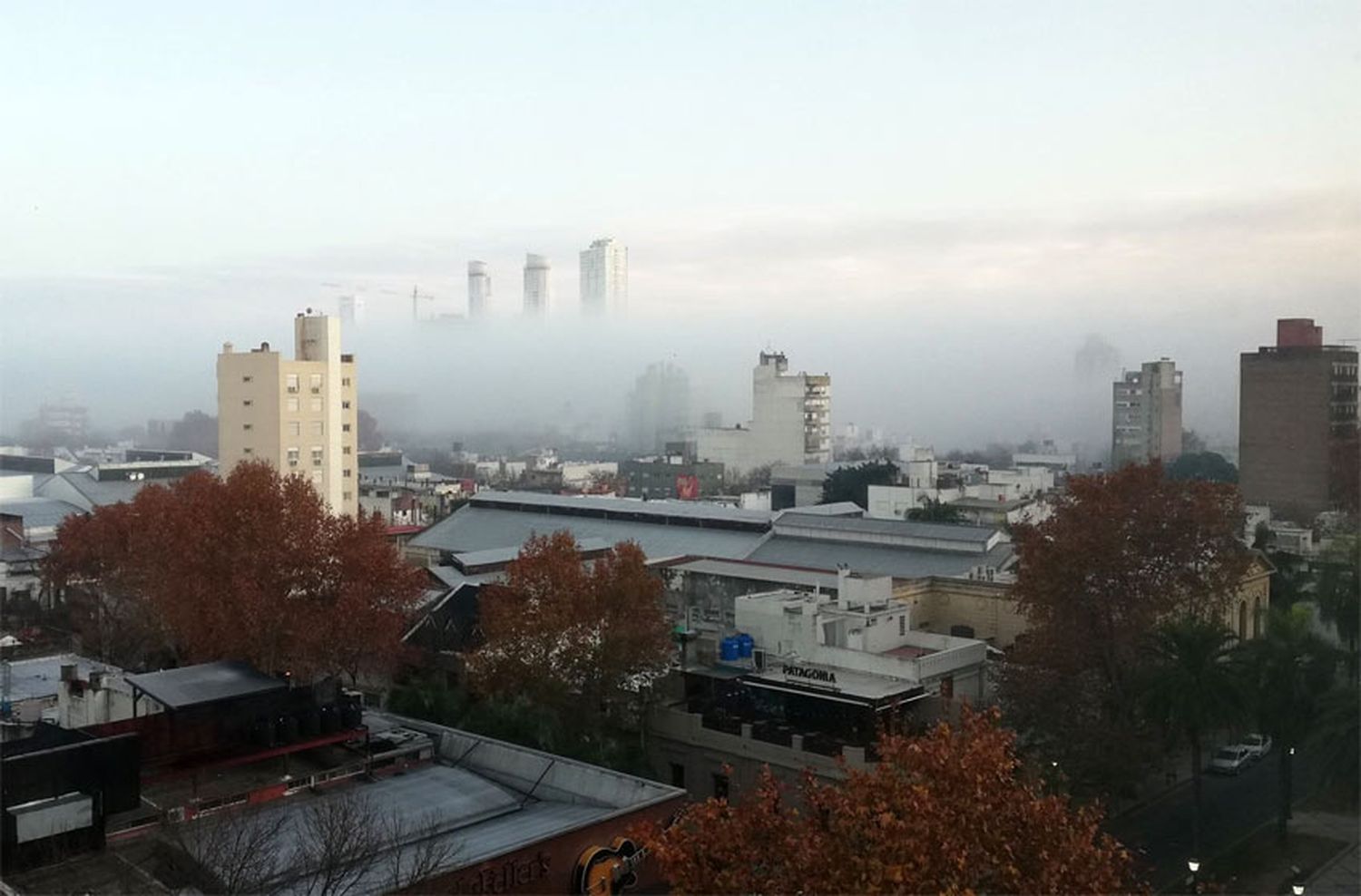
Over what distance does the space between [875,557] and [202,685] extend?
51.9ft

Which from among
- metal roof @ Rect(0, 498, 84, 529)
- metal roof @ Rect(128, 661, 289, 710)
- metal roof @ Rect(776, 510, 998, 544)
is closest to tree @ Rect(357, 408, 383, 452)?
metal roof @ Rect(0, 498, 84, 529)

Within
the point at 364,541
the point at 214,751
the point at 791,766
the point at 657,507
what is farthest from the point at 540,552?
the point at 657,507

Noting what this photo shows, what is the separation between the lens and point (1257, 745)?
17.7 m

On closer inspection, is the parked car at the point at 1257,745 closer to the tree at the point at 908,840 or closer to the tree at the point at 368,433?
the tree at the point at 908,840

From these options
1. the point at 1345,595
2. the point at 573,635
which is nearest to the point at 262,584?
the point at 573,635

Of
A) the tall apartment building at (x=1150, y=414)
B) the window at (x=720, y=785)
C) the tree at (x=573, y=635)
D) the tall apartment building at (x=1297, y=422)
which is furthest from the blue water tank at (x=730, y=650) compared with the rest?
the tall apartment building at (x=1150, y=414)

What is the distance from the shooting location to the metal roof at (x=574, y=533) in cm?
2688

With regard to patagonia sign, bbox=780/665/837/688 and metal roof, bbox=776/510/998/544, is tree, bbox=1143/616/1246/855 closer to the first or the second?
patagonia sign, bbox=780/665/837/688

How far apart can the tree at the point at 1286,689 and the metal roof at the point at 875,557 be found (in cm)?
808

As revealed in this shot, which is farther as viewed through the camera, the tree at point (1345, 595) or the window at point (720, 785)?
the tree at point (1345, 595)

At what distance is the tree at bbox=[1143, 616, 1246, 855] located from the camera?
13609 millimetres

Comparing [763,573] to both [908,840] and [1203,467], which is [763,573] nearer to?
[908,840]

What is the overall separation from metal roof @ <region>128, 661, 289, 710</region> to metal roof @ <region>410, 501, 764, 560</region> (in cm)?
1427

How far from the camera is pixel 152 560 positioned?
61.5 ft
